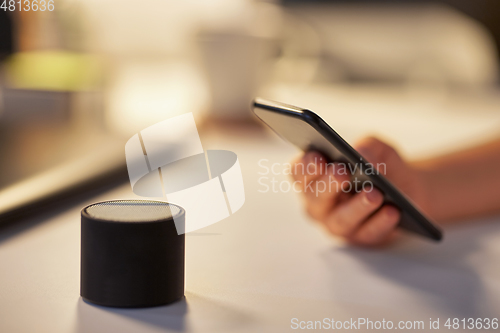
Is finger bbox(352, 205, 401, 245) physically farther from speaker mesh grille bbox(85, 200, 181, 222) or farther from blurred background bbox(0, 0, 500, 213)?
blurred background bbox(0, 0, 500, 213)

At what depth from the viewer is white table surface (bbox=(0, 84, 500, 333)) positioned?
23 cm

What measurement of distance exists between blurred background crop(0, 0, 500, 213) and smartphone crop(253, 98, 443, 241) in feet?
0.72

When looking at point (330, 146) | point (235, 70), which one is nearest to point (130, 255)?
point (330, 146)

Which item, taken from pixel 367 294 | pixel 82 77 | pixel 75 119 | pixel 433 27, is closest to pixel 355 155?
pixel 367 294

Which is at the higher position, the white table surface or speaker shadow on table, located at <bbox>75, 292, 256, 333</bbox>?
speaker shadow on table, located at <bbox>75, 292, 256, 333</bbox>

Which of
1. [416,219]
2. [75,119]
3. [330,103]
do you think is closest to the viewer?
[416,219]

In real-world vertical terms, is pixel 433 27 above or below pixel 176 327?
above

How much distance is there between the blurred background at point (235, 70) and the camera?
606mm

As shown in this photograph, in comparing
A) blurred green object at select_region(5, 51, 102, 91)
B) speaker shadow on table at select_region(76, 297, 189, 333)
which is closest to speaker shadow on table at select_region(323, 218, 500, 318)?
speaker shadow on table at select_region(76, 297, 189, 333)

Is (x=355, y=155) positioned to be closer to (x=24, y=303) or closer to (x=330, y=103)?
(x=24, y=303)

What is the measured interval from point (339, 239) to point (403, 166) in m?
0.11

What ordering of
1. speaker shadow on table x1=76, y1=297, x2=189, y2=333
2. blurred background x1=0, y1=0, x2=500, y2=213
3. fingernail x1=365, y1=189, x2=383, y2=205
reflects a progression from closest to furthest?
speaker shadow on table x1=76, y1=297, x2=189, y2=333 < fingernail x1=365, y1=189, x2=383, y2=205 < blurred background x1=0, y1=0, x2=500, y2=213

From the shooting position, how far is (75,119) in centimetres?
65

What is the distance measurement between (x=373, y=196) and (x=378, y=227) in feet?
0.11
